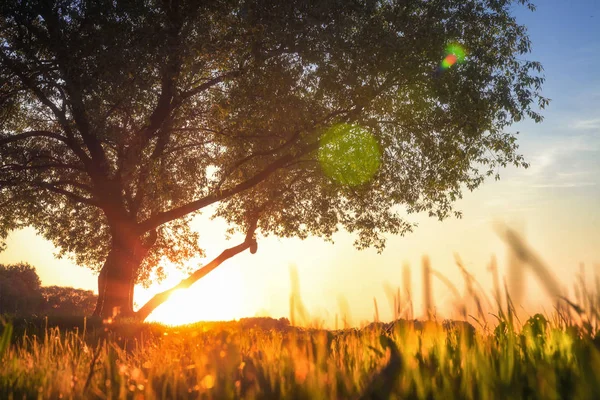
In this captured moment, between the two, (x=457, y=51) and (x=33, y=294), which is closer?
(x=457, y=51)

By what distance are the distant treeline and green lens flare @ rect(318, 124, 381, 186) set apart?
51.6ft

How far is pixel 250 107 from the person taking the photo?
18578 millimetres

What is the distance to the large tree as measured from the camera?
53.1 ft

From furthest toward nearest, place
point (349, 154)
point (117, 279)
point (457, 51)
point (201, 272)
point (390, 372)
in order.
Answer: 1. point (201, 272)
2. point (117, 279)
3. point (349, 154)
4. point (457, 51)
5. point (390, 372)

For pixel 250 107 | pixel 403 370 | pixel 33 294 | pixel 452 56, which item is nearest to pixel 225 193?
pixel 250 107

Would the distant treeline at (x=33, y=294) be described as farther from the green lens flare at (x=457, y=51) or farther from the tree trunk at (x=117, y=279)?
the green lens flare at (x=457, y=51)

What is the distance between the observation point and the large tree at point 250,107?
16.2m

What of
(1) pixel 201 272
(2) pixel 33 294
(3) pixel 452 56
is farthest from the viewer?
(2) pixel 33 294

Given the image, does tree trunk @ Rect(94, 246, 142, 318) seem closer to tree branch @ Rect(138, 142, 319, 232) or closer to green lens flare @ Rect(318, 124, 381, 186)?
tree branch @ Rect(138, 142, 319, 232)

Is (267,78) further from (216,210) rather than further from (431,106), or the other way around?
(216,210)

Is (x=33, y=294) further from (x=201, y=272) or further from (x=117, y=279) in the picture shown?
(x=117, y=279)

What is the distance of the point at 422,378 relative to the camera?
7.77ft

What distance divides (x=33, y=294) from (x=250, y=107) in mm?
21436

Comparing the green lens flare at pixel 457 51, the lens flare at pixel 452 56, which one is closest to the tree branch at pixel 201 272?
the lens flare at pixel 452 56
